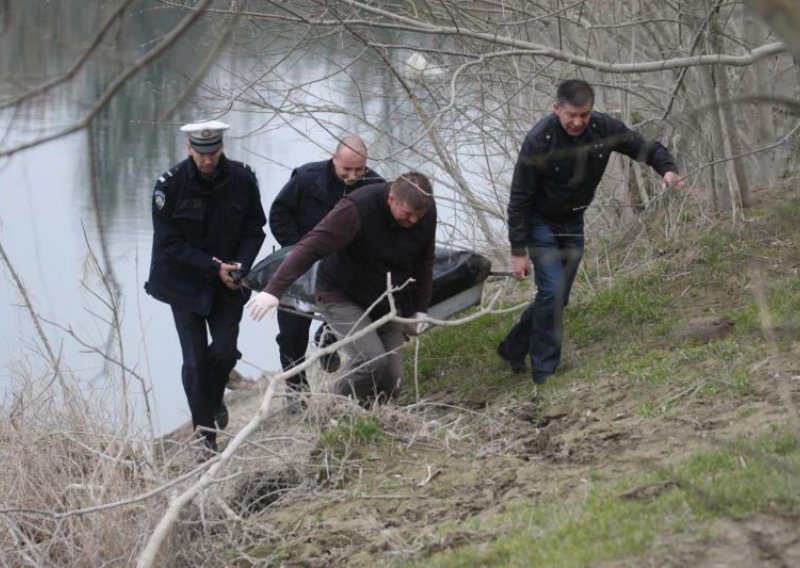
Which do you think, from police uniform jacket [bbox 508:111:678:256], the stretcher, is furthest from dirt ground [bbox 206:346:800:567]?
police uniform jacket [bbox 508:111:678:256]

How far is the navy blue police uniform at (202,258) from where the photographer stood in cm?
858

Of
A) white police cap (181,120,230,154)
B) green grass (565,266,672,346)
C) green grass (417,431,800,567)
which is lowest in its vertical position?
green grass (565,266,672,346)

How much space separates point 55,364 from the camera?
8.54 metres

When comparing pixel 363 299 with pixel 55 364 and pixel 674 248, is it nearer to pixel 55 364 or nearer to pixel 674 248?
pixel 55 364

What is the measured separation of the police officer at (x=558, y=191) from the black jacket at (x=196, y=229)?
1775 millimetres

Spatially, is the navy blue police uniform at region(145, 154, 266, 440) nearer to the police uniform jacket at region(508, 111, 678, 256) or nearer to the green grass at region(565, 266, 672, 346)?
the police uniform jacket at region(508, 111, 678, 256)

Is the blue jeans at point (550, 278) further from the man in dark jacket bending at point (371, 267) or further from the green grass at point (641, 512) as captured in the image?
the green grass at point (641, 512)

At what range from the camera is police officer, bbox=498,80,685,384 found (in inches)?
332

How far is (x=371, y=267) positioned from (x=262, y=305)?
1.05m

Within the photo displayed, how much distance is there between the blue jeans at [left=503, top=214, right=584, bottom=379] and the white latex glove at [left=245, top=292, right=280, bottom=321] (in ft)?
6.71

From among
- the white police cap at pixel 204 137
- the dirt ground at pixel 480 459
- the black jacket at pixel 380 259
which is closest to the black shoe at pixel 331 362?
the dirt ground at pixel 480 459

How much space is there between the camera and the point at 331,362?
33.2ft

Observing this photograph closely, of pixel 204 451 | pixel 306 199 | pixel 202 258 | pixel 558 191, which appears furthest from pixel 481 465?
pixel 306 199

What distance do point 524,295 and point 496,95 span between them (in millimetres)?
2292
